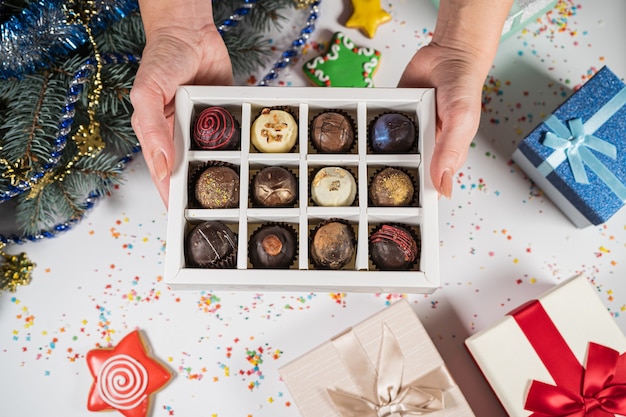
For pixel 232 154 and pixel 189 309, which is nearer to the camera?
pixel 232 154

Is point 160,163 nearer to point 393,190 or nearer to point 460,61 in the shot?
point 393,190

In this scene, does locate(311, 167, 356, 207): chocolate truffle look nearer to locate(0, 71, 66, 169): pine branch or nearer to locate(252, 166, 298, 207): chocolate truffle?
locate(252, 166, 298, 207): chocolate truffle

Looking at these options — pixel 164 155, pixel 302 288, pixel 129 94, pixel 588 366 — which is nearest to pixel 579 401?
pixel 588 366

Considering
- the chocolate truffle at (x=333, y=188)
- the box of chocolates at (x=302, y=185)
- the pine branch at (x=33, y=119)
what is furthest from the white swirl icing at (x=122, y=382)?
the chocolate truffle at (x=333, y=188)

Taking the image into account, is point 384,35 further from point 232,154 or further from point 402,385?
point 402,385

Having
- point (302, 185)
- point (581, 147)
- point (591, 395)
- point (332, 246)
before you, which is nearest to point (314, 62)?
point (302, 185)

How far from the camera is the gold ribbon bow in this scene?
126cm

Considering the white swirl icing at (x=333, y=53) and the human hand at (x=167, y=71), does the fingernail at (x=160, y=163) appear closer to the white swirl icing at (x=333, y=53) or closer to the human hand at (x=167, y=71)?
the human hand at (x=167, y=71)

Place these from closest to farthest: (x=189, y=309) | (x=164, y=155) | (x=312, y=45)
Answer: (x=164, y=155)
(x=189, y=309)
(x=312, y=45)

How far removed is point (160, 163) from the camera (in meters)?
1.15

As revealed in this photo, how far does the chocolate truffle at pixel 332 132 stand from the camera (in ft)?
4.06

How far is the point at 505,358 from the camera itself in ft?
4.28

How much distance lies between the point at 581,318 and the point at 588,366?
11 centimetres

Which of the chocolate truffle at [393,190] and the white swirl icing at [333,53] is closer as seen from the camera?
the chocolate truffle at [393,190]
